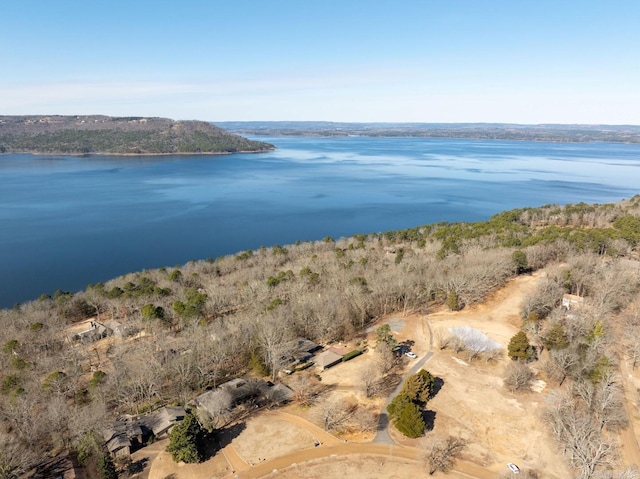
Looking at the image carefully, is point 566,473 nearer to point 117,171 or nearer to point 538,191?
point 538,191

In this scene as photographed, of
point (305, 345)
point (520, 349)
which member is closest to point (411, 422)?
point (520, 349)

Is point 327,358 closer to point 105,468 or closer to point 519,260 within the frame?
point 105,468

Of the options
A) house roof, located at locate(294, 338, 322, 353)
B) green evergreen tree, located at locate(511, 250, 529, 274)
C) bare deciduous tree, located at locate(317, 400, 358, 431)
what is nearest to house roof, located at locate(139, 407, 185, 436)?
bare deciduous tree, located at locate(317, 400, 358, 431)

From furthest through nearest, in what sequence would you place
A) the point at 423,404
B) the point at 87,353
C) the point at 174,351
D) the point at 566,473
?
the point at 87,353 → the point at 174,351 → the point at 423,404 → the point at 566,473

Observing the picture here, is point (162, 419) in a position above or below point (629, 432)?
below

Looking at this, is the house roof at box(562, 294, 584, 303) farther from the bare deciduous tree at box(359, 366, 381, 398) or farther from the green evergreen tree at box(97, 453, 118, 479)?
the green evergreen tree at box(97, 453, 118, 479)

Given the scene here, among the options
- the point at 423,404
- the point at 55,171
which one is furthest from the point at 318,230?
the point at 55,171
